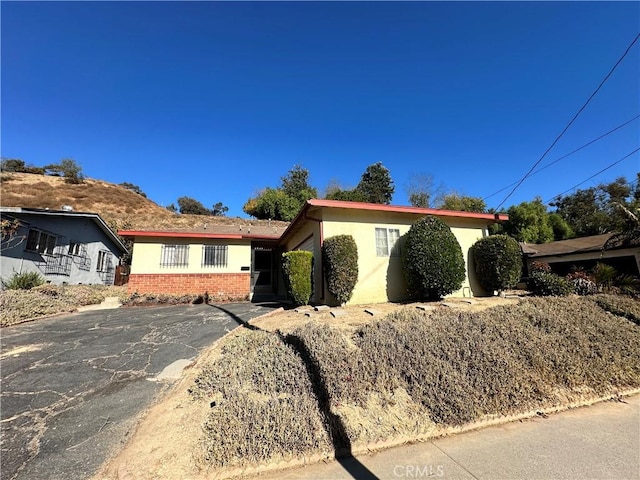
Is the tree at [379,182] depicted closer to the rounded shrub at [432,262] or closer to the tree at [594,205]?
the tree at [594,205]

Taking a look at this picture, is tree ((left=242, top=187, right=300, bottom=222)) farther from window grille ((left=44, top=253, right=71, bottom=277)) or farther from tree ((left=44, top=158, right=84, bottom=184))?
tree ((left=44, top=158, right=84, bottom=184))

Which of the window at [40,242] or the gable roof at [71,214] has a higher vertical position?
the gable roof at [71,214]

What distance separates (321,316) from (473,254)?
20.1ft

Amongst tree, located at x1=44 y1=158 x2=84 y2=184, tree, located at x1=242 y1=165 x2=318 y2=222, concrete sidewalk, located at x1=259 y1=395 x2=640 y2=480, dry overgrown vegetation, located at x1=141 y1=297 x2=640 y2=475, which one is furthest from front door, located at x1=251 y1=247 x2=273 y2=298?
tree, located at x1=44 y1=158 x2=84 y2=184

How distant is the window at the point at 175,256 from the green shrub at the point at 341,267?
296 inches

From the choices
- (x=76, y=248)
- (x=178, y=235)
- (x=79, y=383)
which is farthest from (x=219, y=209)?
(x=79, y=383)

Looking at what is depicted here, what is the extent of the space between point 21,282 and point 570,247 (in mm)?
25717

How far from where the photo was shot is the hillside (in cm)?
2846

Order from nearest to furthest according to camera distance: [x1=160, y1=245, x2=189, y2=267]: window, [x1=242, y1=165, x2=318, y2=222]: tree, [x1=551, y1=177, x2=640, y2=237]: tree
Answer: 1. [x1=160, y1=245, x2=189, y2=267]: window
2. [x1=551, y1=177, x2=640, y2=237]: tree
3. [x1=242, y1=165, x2=318, y2=222]: tree

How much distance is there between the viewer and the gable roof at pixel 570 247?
47.6ft

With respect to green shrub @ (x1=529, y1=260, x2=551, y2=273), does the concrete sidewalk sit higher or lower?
lower

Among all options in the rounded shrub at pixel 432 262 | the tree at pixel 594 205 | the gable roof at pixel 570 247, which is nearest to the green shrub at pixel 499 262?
the rounded shrub at pixel 432 262

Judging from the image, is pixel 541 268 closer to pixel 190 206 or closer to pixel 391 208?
pixel 391 208

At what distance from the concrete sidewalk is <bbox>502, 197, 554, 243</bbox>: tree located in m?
24.6
